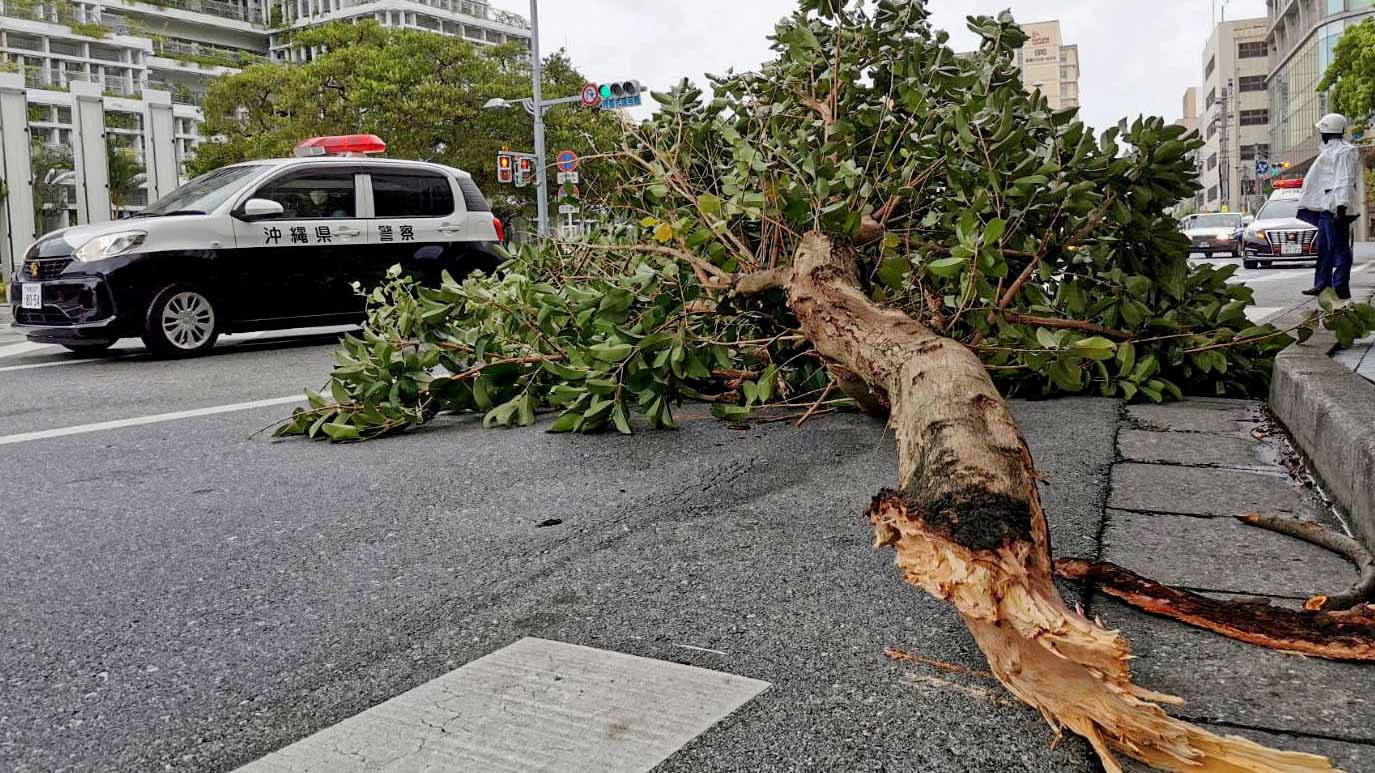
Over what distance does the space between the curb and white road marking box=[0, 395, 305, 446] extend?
4.77 meters

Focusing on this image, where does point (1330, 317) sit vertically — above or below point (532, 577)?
above

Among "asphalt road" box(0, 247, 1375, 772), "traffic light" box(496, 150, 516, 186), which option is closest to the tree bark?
"asphalt road" box(0, 247, 1375, 772)

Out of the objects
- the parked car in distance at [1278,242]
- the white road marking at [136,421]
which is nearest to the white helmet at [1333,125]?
the white road marking at [136,421]

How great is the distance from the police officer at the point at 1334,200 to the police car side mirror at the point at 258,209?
8.78 meters

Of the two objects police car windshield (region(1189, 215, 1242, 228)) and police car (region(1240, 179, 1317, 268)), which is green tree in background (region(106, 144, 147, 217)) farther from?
police car (region(1240, 179, 1317, 268))

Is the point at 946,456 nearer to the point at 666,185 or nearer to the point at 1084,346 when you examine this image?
the point at 1084,346

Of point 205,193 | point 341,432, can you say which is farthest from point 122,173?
point 341,432

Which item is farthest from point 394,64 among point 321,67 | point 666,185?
point 666,185

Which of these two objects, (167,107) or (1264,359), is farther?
(167,107)

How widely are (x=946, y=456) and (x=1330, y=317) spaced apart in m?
3.71

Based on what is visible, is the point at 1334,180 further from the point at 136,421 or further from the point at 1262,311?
the point at 136,421

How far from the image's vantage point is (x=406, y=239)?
10422mm

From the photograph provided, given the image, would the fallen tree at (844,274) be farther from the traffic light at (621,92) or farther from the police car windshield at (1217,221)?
the police car windshield at (1217,221)

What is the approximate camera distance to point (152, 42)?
8875 cm
